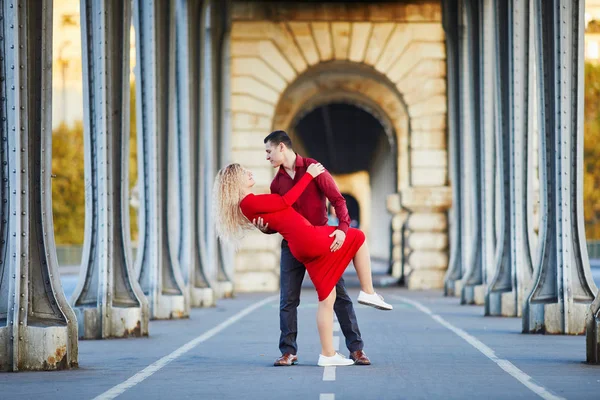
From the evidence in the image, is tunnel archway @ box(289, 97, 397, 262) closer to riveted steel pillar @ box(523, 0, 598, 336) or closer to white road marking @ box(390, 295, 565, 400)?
white road marking @ box(390, 295, 565, 400)

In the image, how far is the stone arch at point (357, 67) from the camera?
33.1 meters

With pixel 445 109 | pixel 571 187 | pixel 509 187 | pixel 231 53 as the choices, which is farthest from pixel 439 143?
pixel 571 187

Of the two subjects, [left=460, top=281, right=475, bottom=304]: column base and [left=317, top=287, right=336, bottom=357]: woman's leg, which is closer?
[left=317, top=287, right=336, bottom=357]: woman's leg

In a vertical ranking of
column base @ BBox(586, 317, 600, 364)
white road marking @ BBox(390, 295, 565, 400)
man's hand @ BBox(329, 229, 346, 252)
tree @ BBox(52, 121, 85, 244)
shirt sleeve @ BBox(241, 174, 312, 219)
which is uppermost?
tree @ BBox(52, 121, 85, 244)

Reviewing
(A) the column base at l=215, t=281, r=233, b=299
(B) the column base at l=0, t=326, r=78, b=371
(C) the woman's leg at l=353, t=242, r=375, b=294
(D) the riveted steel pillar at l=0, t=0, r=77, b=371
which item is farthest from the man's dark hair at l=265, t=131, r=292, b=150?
(A) the column base at l=215, t=281, r=233, b=299

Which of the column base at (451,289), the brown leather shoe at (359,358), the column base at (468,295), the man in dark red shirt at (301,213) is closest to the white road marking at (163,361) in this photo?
the man in dark red shirt at (301,213)

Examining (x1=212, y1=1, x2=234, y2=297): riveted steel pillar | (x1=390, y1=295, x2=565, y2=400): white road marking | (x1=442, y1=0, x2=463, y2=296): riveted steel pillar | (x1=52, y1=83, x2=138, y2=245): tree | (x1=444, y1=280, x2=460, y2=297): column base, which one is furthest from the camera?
(x1=52, y1=83, x2=138, y2=245): tree

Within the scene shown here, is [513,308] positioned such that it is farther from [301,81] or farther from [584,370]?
[301,81]

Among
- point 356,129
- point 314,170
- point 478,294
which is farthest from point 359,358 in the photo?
point 356,129

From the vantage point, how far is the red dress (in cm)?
1165

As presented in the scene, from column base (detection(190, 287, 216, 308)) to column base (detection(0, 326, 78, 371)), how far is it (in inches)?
528

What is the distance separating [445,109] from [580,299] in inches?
689

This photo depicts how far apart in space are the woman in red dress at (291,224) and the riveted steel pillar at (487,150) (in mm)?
14441

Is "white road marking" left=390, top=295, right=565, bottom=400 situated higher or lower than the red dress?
lower
